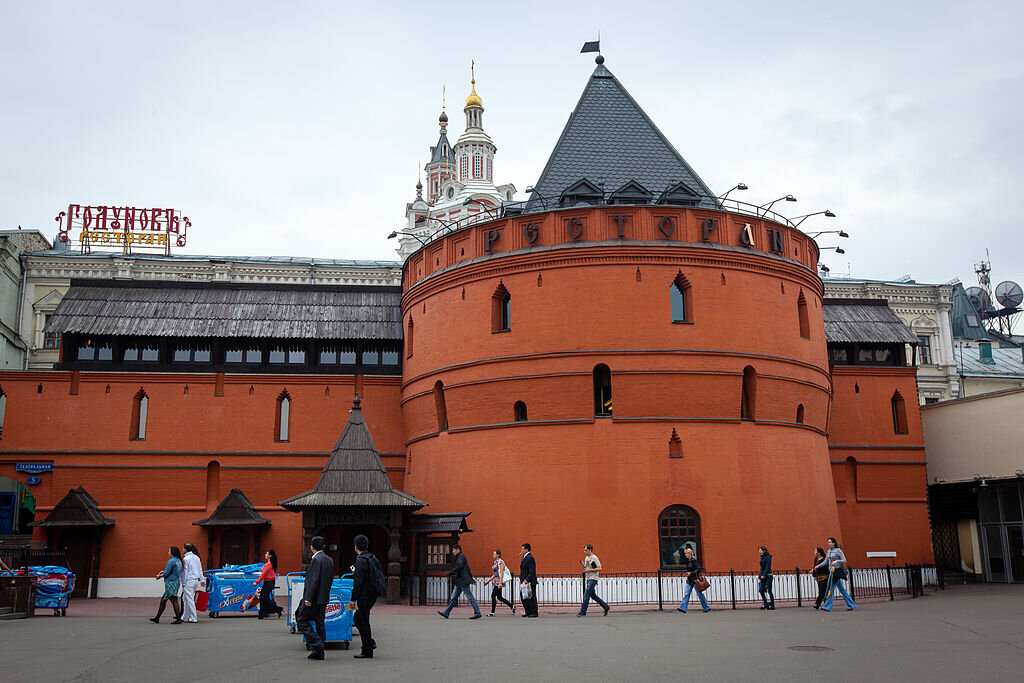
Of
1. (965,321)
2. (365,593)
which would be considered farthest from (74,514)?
(965,321)

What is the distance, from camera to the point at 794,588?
27094 mm

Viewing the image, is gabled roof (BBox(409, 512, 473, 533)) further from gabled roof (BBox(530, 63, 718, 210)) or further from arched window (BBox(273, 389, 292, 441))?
gabled roof (BBox(530, 63, 718, 210))

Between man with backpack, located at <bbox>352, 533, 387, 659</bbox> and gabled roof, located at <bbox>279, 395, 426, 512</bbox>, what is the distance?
1358cm

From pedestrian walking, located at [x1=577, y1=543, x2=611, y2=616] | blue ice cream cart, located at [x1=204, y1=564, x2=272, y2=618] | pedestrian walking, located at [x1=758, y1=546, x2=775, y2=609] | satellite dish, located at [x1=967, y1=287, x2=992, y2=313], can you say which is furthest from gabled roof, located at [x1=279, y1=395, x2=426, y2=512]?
satellite dish, located at [x1=967, y1=287, x2=992, y2=313]

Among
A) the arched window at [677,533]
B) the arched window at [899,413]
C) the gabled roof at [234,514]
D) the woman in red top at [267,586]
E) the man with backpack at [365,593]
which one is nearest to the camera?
the man with backpack at [365,593]

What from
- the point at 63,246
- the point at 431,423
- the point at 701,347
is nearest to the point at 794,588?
the point at 701,347

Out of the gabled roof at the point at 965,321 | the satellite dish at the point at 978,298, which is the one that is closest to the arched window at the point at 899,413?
the gabled roof at the point at 965,321

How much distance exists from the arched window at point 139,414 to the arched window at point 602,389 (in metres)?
16.9

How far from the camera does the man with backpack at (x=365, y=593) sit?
13742mm

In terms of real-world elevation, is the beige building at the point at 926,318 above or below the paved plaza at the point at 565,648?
above

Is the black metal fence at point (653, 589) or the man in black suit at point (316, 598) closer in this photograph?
the man in black suit at point (316, 598)

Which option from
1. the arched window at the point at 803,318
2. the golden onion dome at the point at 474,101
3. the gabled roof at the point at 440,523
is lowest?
the gabled roof at the point at 440,523

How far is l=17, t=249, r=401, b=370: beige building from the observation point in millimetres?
49094

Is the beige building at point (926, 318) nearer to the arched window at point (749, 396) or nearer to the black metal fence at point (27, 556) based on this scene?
the arched window at point (749, 396)
